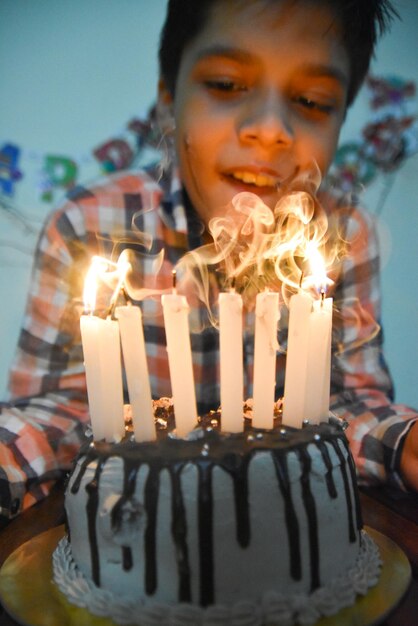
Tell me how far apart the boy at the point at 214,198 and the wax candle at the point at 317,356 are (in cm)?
43

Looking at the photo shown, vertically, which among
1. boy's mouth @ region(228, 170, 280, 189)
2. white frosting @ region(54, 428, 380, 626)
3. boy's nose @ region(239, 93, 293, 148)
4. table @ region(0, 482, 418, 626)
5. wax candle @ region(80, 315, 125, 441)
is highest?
boy's nose @ region(239, 93, 293, 148)

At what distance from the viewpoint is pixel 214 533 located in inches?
30.2

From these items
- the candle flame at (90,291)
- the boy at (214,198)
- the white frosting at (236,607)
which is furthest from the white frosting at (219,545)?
the boy at (214,198)

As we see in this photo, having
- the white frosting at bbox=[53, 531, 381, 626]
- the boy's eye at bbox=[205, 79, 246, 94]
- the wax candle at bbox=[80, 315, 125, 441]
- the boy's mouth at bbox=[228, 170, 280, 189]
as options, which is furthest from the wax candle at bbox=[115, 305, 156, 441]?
the boy's eye at bbox=[205, 79, 246, 94]

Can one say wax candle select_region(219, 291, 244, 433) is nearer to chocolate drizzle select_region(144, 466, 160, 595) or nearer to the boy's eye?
chocolate drizzle select_region(144, 466, 160, 595)

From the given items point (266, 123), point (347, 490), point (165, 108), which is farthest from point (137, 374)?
point (165, 108)

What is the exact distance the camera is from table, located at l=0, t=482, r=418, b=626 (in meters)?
0.97

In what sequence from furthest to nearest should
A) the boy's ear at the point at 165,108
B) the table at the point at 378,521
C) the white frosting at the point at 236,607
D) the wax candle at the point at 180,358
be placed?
the boy's ear at the point at 165,108
the table at the point at 378,521
the wax candle at the point at 180,358
the white frosting at the point at 236,607

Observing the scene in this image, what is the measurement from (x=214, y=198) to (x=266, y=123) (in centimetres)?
25

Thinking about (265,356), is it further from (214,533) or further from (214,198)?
(214,198)

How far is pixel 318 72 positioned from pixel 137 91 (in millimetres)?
647

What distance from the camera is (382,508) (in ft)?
3.86

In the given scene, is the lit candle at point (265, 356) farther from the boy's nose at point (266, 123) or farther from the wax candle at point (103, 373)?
the boy's nose at point (266, 123)

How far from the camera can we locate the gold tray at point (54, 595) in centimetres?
74
